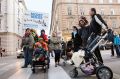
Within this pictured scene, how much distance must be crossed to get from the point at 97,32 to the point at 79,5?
61.9m

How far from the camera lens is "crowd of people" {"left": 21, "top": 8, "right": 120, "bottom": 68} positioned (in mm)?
9102

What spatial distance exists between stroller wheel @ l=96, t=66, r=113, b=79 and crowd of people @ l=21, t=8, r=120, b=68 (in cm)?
74

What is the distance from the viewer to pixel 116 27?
71562 millimetres

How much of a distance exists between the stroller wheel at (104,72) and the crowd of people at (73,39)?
740 millimetres

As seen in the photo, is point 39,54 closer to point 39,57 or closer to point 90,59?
point 39,57

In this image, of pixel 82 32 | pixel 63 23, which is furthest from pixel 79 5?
pixel 82 32

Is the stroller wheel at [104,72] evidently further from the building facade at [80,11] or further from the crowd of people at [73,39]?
the building facade at [80,11]

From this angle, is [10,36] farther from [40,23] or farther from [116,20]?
[40,23]

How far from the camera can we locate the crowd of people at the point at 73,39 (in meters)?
9.10

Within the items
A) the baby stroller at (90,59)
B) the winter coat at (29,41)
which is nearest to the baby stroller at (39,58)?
the winter coat at (29,41)

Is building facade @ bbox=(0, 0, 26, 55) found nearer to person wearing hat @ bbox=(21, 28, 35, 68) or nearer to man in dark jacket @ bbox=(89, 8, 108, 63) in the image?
person wearing hat @ bbox=(21, 28, 35, 68)

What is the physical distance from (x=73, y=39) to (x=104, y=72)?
551 cm

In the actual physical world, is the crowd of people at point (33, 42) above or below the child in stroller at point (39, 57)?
above

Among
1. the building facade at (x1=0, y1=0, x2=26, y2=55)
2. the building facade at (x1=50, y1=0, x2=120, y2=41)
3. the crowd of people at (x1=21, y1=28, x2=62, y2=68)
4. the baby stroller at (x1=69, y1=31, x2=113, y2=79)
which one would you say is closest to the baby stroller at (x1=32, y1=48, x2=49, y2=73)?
the crowd of people at (x1=21, y1=28, x2=62, y2=68)
